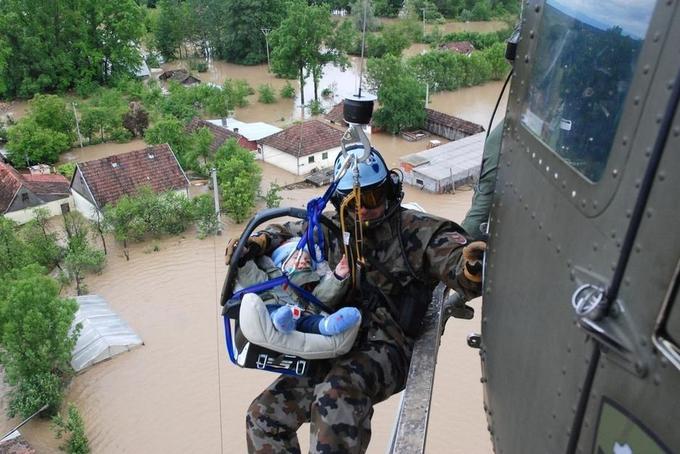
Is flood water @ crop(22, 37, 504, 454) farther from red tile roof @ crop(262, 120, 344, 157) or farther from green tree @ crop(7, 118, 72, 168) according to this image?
green tree @ crop(7, 118, 72, 168)

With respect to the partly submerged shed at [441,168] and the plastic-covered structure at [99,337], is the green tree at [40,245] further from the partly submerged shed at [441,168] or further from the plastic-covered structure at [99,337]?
the partly submerged shed at [441,168]

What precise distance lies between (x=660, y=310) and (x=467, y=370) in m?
13.1

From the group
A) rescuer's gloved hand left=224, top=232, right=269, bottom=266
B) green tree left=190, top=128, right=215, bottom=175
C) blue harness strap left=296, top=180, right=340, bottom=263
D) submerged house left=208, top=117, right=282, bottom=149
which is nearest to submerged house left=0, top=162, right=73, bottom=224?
green tree left=190, top=128, right=215, bottom=175

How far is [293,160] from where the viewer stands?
24328 mm

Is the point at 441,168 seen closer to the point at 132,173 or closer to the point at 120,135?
the point at 132,173

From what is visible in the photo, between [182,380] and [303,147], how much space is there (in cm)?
1227

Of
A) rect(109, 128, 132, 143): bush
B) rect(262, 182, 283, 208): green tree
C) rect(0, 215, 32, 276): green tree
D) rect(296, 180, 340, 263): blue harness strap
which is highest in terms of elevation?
rect(296, 180, 340, 263): blue harness strap

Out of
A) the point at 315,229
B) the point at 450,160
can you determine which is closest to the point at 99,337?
the point at 315,229

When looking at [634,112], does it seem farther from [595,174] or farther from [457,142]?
[457,142]

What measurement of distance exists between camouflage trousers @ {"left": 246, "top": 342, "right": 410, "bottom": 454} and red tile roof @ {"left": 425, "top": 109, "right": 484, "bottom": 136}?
80.0ft

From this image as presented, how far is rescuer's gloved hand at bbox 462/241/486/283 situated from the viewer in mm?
3240

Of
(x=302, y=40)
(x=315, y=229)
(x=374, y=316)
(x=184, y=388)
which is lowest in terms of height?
(x=184, y=388)

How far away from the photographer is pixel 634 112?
71.7 inches

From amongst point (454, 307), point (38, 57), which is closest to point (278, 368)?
point (454, 307)
